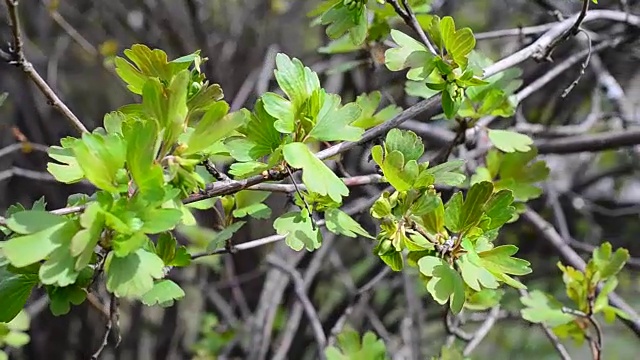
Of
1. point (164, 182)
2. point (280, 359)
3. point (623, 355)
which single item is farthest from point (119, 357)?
point (623, 355)

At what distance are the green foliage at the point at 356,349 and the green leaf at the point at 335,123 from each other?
315mm

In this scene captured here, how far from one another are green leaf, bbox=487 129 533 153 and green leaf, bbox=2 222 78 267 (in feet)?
1.54

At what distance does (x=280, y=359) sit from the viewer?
1.18 meters

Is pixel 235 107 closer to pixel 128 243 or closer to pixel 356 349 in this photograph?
pixel 356 349

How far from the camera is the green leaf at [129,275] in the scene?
0.47m

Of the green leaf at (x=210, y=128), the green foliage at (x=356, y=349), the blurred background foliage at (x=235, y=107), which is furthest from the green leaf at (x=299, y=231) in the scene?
the blurred background foliage at (x=235, y=107)

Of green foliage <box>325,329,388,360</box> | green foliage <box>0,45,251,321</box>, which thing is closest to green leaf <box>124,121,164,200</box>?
green foliage <box>0,45,251,321</box>

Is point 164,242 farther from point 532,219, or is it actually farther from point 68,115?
point 532,219

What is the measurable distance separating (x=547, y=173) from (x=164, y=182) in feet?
1.68

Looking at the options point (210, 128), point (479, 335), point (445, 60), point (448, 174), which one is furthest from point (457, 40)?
point (479, 335)

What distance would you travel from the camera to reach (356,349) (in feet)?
2.61

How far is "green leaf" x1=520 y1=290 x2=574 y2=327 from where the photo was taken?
0.75 metres

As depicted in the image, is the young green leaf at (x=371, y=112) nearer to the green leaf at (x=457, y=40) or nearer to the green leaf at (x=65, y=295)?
the green leaf at (x=457, y=40)

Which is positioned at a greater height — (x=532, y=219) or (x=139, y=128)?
(x=139, y=128)
